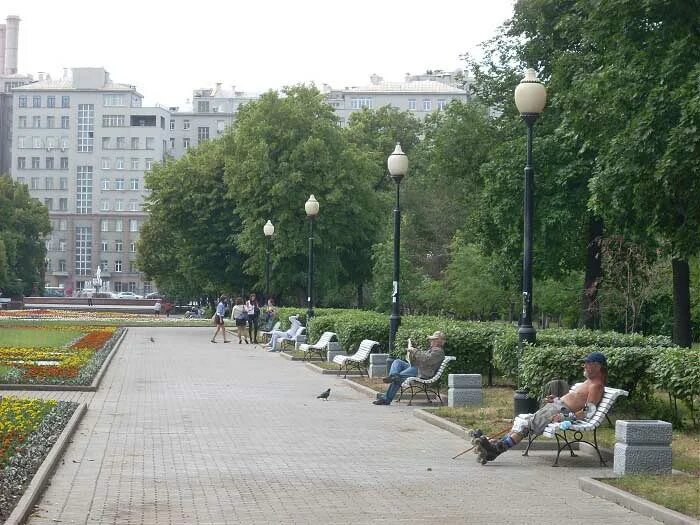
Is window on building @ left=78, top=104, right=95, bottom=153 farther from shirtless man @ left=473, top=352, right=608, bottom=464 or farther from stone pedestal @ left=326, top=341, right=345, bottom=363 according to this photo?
shirtless man @ left=473, top=352, right=608, bottom=464

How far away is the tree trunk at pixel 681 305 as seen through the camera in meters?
26.6

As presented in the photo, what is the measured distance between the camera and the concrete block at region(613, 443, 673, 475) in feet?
37.8

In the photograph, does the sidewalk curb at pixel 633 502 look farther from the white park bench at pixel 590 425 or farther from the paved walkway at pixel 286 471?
the white park bench at pixel 590 425

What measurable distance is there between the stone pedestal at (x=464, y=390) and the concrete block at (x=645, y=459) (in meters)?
7.34

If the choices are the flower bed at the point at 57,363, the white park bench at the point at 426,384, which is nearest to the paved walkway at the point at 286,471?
the white park bench at the point at 426,384

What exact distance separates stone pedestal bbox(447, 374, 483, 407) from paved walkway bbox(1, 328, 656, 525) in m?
0.86

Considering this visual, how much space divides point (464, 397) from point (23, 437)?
A: 25.4ft

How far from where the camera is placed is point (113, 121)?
507 feet

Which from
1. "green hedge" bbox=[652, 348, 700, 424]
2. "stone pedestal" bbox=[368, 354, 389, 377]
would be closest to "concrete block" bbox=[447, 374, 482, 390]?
"green hedge" bbox=[652, 348, 700, 424]

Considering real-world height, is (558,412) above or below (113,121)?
below

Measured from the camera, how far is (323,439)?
50.0ft

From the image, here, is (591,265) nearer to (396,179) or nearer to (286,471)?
(396,179)

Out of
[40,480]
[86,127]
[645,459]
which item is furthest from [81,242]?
[645,459]

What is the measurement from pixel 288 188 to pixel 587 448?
43610 millimetres
